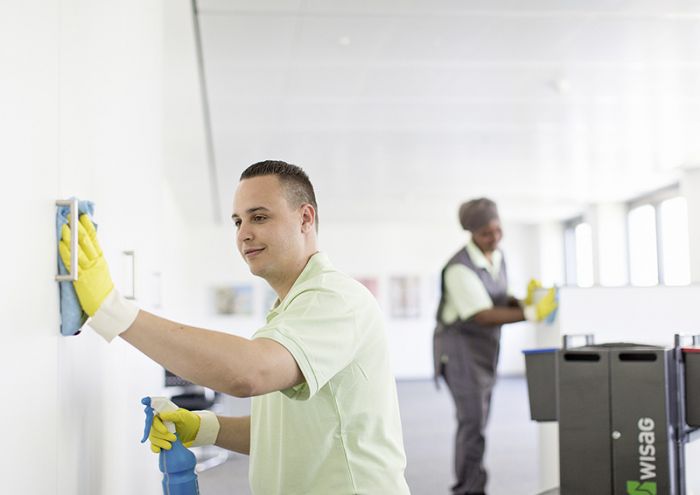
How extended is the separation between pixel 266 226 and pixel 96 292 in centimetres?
45

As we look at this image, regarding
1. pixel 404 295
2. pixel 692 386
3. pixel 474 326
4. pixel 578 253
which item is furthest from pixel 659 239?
pixel 692 386

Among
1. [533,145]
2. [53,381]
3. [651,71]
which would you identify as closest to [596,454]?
[53,381]

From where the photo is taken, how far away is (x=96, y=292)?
1355 millimetres

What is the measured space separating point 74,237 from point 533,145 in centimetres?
655

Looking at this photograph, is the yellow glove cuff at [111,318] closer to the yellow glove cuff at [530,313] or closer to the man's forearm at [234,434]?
the man's forearm at [234,434]

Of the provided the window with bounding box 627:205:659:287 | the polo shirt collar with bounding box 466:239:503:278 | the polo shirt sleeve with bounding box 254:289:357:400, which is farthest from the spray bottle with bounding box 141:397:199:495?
the window with bounding box 627:205:659:287

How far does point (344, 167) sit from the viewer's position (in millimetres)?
8539

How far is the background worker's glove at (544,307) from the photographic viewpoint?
3789mm

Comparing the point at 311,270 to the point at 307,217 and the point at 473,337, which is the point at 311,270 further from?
the point at 473,337

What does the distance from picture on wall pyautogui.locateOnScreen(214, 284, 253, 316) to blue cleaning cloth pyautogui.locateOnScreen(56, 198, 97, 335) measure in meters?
11.2

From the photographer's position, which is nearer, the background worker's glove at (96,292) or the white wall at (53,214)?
the white wall at (53,214)

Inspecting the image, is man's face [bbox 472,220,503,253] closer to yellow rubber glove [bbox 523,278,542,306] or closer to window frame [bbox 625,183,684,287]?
yellow rubber glove [bbox 523,278,542,306]

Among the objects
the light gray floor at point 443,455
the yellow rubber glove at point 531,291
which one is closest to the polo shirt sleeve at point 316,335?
the yellow rubber glove at point 531,291

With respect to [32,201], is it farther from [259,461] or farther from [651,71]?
[651,71]
